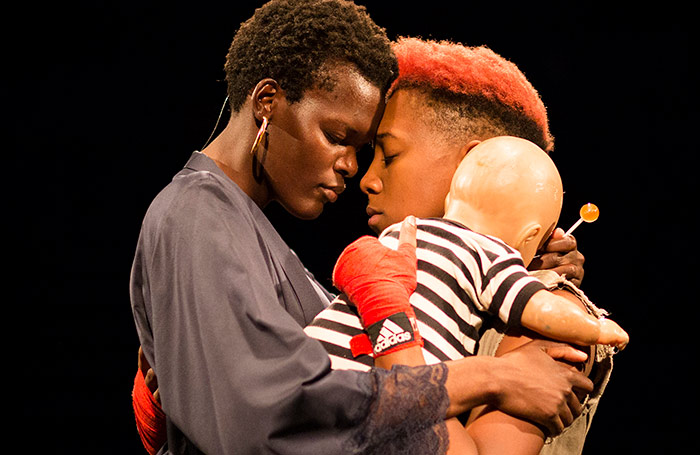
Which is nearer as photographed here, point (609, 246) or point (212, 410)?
point (212, 410)

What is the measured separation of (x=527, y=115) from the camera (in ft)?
5.59

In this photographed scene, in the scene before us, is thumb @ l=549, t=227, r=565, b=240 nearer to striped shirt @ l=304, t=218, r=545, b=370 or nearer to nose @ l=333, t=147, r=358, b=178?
striped shirt @ l=304, t=218, r=545, b=370

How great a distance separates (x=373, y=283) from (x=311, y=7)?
0.67 metres

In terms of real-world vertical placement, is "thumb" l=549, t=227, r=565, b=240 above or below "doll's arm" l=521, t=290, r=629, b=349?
above

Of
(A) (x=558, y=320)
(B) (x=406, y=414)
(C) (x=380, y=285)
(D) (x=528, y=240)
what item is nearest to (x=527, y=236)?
(D) (x=528, y=240)

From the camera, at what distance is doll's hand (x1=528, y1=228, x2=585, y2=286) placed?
162 cm

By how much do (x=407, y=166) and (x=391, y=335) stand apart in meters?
0.57

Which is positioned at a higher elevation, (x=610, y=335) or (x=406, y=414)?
(x=610, y=335)

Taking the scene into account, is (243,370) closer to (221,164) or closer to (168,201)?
(168,201)

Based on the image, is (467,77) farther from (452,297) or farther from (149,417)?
(149,417)

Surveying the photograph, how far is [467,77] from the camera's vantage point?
1.67 metres

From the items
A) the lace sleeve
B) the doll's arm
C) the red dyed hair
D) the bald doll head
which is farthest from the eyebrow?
the lace sleeve

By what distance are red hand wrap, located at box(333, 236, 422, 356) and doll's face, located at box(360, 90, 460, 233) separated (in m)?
0.35

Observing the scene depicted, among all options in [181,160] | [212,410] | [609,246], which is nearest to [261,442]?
[212,410]
